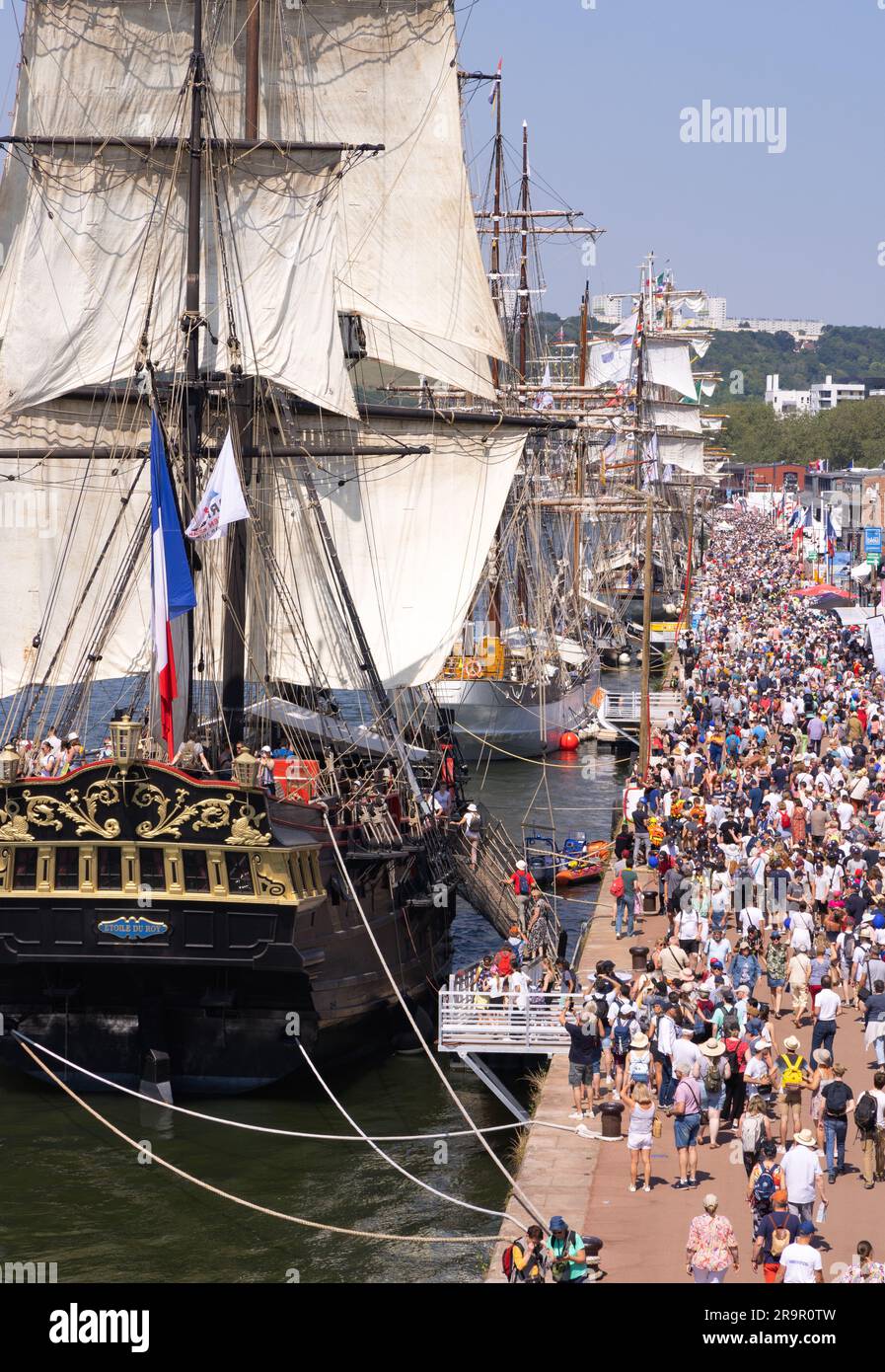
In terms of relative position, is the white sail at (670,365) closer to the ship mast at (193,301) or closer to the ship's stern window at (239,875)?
the ship mast at (193,301)

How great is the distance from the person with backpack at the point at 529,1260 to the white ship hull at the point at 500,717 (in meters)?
39.6

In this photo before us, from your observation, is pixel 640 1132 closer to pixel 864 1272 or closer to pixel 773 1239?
pixel 773 1239

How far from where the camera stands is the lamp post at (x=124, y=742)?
23719 mm

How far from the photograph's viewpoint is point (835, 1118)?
18.8 metres

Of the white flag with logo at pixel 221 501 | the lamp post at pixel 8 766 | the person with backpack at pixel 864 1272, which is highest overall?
the white flag with logo at pixel 221 501

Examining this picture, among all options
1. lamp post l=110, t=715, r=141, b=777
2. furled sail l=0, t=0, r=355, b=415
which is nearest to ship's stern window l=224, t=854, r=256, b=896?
lamp post l=110, t=715, r=141, b=777

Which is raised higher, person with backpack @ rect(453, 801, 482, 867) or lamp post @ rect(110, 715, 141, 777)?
lamp post @ rect(110, 715, 141, 777)

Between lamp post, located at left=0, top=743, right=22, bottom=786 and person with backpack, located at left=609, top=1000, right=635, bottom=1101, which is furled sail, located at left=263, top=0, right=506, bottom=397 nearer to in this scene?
lamp post, located at left=0, top=743, right=22, bottom=786

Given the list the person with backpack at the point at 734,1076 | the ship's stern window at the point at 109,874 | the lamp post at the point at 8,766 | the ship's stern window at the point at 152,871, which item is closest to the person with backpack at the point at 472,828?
the ship's stern window at the point at 152,871

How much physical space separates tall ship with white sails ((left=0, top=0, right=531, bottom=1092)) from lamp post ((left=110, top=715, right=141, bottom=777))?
88 millimetres

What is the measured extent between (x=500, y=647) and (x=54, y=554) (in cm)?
2593

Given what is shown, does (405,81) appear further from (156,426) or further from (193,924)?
(193,924)

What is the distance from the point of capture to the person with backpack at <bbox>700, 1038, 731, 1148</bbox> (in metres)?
20.1

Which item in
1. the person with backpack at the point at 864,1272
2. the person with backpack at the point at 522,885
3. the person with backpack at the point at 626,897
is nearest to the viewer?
the person with backpack at the point at 864,1272
